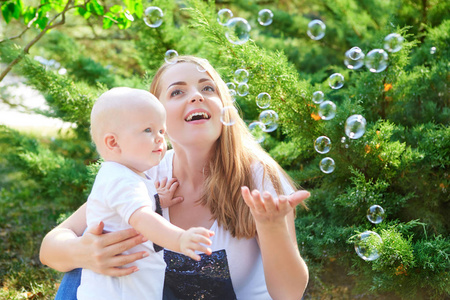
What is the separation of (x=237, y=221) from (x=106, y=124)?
0.74 metres

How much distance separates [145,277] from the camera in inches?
72.1

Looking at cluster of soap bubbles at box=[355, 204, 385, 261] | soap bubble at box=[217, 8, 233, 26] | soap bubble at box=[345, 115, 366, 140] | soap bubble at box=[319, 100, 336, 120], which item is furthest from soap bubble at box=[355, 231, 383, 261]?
soap bubble at box=[217, 8, 233, 26]

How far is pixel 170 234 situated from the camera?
5.01ft

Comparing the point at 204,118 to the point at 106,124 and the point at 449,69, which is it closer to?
the point at 106,124

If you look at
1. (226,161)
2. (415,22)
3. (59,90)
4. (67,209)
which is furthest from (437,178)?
(67,209)

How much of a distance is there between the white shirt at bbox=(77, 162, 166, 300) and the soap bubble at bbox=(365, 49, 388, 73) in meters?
1.45

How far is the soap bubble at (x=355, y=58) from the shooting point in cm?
263

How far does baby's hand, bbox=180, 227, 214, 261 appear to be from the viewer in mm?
1414

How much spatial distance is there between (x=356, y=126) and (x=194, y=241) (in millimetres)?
1342

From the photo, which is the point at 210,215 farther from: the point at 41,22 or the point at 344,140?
the point at 41,22

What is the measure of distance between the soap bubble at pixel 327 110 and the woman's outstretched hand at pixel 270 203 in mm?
1055

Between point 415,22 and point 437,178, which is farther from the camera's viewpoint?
point 415,22

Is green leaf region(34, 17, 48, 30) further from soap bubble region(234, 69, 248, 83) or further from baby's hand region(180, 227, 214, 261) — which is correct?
baby's hand region(180, 227, 214, 261)

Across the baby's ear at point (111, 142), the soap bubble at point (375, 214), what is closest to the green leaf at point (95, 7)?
the baby's ear at point (111, 142)
